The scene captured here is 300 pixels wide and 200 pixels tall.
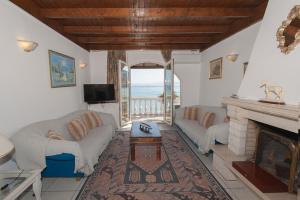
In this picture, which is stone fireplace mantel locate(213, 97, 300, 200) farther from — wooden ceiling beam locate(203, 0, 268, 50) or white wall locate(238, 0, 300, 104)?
wooden ceiling beam locate(203, 0, 268, 50)

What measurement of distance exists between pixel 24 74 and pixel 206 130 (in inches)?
140

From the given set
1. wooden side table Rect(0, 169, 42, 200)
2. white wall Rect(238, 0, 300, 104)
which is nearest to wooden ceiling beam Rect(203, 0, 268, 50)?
white wall Rect(238, 0, 300, 104)

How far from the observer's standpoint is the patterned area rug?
2461 mm

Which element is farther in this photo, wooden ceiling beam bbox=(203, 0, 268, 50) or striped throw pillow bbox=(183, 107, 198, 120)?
striped throw pillow bbox=(183, 107, 198, 120)

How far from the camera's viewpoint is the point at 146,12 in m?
3.04

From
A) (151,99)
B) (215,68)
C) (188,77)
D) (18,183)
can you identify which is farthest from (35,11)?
(151,99)

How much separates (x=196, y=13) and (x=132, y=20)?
124 centimetres

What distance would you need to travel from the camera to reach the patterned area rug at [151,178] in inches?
96.9

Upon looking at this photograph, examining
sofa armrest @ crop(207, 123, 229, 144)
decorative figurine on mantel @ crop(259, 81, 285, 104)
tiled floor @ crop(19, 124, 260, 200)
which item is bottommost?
tiled floor @ crop(19, 124, 260, 200)

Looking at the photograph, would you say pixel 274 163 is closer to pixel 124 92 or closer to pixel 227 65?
pixel 227 65

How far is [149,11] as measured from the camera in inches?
119

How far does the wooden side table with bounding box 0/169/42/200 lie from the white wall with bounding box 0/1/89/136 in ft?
2.06

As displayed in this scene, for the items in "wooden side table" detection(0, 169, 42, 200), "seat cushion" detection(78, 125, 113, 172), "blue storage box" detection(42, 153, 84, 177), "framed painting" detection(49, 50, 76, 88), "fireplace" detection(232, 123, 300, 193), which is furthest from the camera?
"framed painting" detection(49, 50, 76, 88)

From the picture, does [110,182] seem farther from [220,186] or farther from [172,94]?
[172,94]
